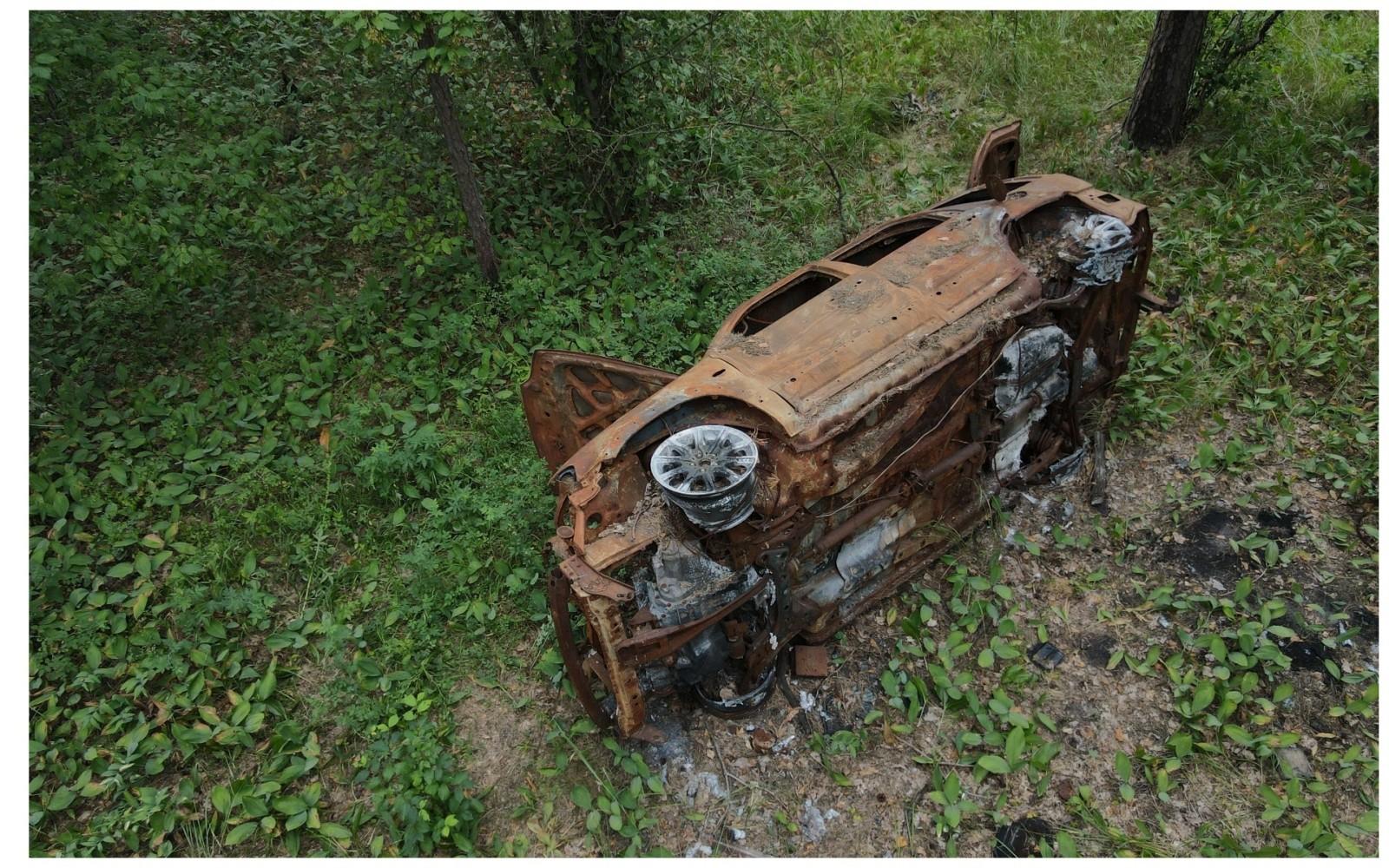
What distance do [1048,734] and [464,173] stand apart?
5.09 meters

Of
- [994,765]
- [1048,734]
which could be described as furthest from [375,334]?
[1048,734]

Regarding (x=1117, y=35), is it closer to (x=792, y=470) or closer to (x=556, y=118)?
(x=556, y=118)

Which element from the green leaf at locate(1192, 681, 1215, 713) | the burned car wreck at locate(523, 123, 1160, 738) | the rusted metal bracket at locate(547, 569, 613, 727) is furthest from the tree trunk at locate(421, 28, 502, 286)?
the green leaf at locate(1192, 681, 1215, 713)

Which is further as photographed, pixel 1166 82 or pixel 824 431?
pixel 1166 82

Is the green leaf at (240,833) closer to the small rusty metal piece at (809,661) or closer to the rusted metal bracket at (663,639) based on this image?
the rusted metal bracket at (663,639)

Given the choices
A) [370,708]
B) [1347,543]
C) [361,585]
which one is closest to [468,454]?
[361,585]

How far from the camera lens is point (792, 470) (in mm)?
4055

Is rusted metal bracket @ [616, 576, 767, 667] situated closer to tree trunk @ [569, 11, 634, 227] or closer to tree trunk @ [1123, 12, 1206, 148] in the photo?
tree trunk @ [569, 11, 634, 227]

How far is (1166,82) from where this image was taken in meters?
7.34

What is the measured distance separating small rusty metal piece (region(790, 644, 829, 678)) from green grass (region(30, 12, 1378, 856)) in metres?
1.02

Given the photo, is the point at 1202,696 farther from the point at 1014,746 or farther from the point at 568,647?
the point at 568,647

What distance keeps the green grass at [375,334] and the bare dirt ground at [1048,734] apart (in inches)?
9.8

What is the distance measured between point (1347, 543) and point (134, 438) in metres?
7.28

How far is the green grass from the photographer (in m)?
4.52
